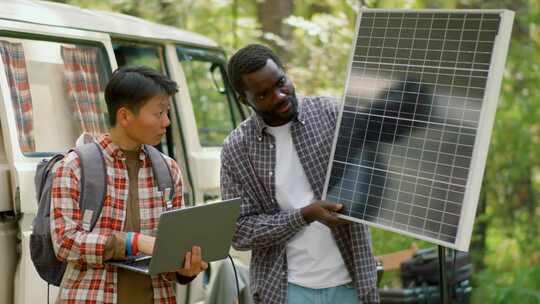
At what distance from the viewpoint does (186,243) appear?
2.95 meters

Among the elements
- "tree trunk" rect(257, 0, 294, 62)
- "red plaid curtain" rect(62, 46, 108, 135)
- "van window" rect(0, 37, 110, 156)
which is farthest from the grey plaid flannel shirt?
"tree trunk" rect(257, 0, 294, 62)

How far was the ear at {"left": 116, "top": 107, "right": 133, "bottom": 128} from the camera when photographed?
3.11m

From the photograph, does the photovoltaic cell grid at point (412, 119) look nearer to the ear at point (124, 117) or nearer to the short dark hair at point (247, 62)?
the short dark hair at point (247, 62)

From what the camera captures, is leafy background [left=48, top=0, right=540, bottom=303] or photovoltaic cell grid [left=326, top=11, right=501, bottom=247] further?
leafy background [left=48, top=0, right=540, bottom=303]

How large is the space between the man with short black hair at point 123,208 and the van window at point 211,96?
3.39 meters

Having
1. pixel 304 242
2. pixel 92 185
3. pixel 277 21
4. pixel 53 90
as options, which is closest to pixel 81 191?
pixel 92 185

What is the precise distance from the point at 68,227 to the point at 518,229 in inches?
419

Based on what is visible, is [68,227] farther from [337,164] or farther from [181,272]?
[337,164]

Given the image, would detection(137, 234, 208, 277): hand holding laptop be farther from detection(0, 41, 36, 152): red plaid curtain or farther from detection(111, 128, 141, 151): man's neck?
detection(0, 41, 36, 152): red plaid curtain

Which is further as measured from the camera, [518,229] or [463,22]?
[518,229]

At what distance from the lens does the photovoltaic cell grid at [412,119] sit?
3.07m

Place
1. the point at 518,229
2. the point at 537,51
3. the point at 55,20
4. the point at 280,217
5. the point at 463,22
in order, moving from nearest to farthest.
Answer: the point at 463,22 < the point at 280,217 < the point at 55,20 < the point at 537,51 < the point at 518,229

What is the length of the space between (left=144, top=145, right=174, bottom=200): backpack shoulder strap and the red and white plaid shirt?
0.02 meters

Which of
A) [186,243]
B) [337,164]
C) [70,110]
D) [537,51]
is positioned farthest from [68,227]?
[537,51]
